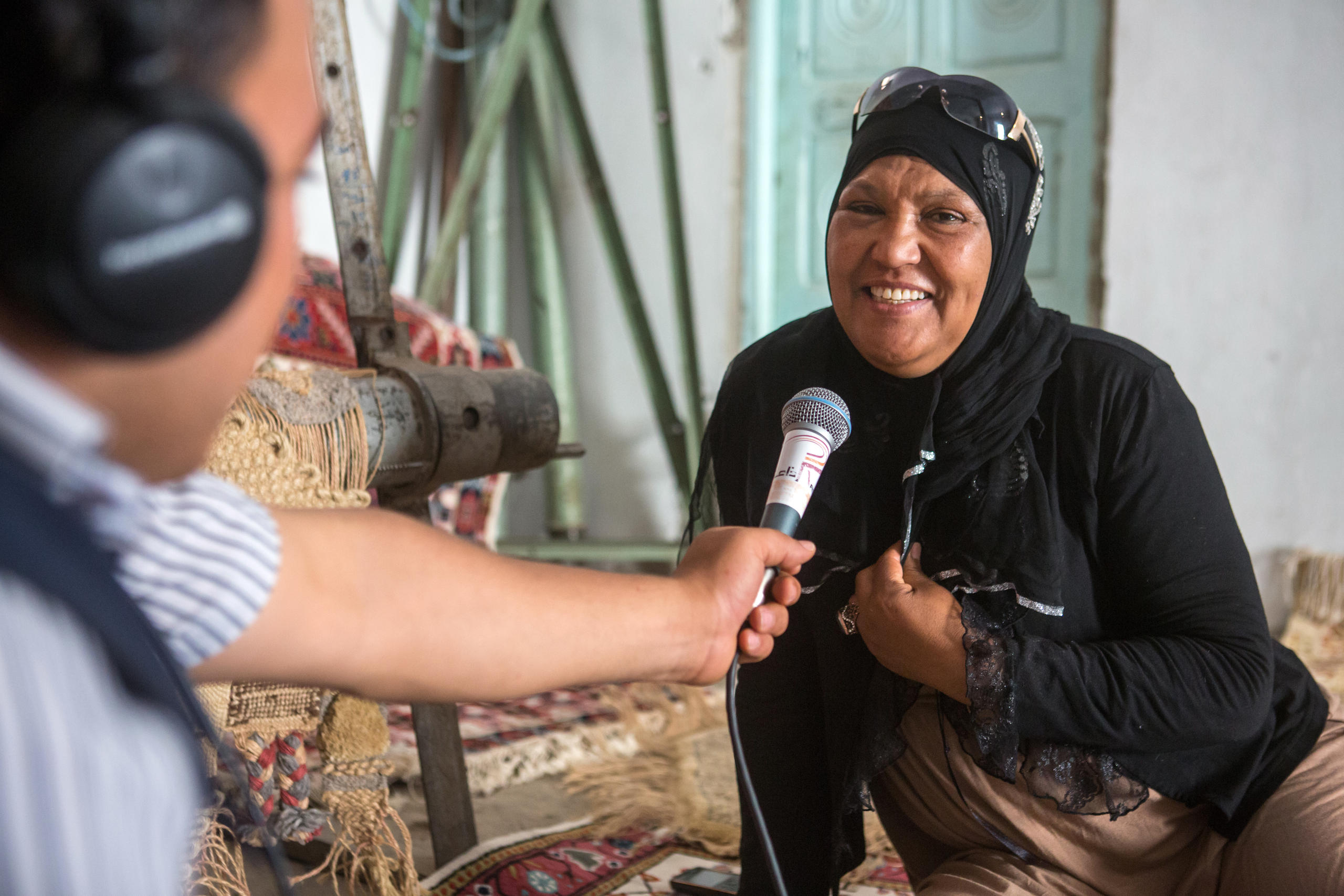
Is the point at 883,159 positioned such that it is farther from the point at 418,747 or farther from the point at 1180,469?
the point at 418,747

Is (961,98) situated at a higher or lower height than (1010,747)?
higher

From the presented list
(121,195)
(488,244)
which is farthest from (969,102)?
(488,244)

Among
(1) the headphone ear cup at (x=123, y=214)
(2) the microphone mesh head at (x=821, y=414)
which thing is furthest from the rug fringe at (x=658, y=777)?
(1) the headphone ear cup at (x=123, y=214)

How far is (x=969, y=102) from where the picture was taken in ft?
4.49

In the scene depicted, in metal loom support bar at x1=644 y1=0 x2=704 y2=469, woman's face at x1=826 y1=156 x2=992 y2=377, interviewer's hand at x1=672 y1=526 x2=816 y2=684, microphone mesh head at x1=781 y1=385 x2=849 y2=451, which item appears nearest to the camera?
interviewer's hand at x1=672 y1=526 x2=816 y2=684

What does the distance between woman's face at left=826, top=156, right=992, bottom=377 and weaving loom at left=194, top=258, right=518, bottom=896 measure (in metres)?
0.77

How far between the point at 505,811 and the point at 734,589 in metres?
1.53

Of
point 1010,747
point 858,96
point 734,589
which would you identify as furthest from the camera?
point 858,96

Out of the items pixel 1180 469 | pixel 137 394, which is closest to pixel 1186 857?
pixel 1180 469

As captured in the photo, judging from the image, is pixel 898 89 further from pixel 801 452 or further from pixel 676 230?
pixel 676 230

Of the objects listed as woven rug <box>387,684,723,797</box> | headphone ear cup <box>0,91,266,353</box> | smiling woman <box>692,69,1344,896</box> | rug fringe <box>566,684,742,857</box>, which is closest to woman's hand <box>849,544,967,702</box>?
smiling woman <box>692,69,1344,896</box>

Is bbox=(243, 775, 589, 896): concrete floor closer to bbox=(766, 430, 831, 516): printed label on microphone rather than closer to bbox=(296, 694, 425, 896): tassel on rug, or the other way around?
bbox=(296, 694, 425, 896): tassel on rug

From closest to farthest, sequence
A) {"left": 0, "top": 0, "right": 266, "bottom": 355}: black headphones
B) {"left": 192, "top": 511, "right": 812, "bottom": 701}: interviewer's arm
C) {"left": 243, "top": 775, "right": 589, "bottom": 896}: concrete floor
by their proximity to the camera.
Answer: {"left": 0, "top": 0, "right": 266, "bottom": 355}: black headphones, {"left": 192, "top": 511, "right": 812, "bottom": 701}: interviewer's arm, {"left": 243, "top": 775, "right": 589, "bottom": 896}: concrete floor

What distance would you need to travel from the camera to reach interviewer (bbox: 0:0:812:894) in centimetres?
44
